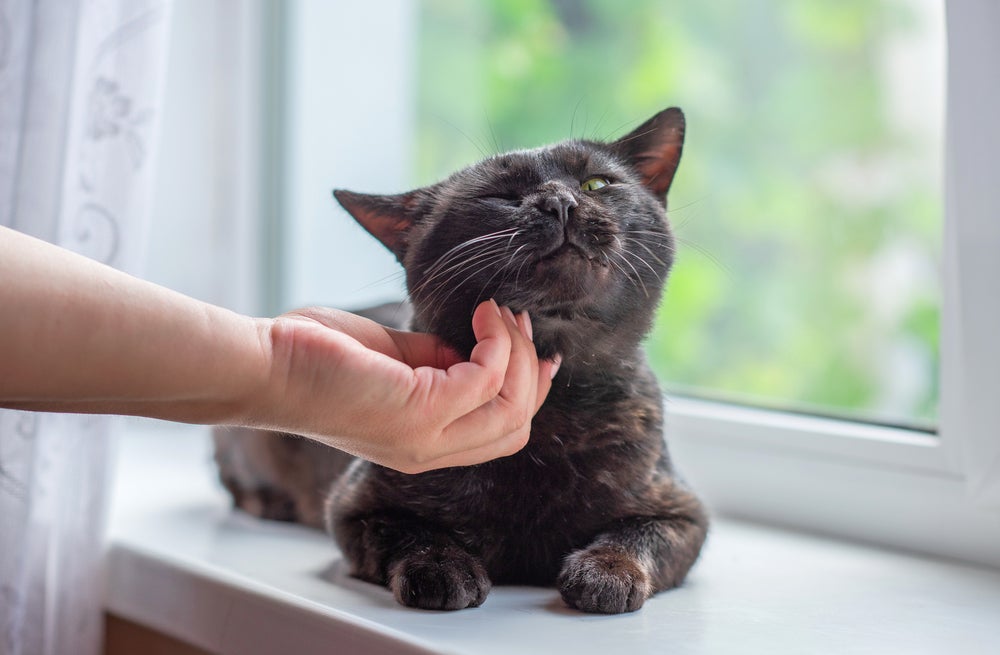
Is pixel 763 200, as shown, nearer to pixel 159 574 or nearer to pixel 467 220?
pixel 467 220

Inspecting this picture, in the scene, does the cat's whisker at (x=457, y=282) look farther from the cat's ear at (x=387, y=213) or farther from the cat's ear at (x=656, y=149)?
the cat's ear at (x=656, y=149)

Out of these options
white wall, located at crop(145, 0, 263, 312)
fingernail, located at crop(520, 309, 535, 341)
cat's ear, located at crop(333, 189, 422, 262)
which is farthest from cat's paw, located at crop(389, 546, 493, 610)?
white wall, located at crop(145, 0, 263, 312)

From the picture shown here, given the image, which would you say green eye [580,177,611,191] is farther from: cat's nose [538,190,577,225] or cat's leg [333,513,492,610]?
cat's leg [333,513,492,610]

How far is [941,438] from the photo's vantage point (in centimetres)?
120

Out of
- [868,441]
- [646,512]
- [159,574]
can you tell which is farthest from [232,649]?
[868,441]

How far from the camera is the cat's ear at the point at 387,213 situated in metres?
1.06

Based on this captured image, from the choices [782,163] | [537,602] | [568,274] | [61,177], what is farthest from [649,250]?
[782,163]

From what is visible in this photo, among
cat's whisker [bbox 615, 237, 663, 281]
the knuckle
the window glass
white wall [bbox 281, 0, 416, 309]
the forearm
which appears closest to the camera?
the forearm

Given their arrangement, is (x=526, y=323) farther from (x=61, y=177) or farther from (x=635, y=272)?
(x=61, y=177)

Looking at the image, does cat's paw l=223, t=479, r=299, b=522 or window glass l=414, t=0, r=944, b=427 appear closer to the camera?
cat's paw l=223, t=479, r=299, b=522

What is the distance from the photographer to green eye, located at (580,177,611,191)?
1013 millimetres

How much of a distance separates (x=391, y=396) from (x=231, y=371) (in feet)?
0.43

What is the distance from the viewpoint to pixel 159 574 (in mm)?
1192

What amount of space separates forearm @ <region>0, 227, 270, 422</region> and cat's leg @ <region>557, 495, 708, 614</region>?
1.19ft
